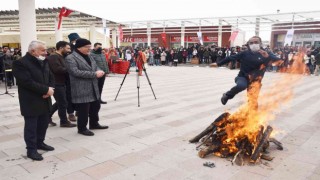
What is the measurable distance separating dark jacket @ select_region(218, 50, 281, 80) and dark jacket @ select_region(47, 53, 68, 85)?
317cm

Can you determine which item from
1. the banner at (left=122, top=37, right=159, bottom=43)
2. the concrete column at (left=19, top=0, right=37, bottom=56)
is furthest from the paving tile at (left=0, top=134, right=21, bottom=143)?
the banner at (left=122, top=37, right=159, bottom=43)

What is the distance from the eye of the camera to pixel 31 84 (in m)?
3.94

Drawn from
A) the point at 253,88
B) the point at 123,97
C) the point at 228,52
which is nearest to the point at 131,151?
the point at 253,88

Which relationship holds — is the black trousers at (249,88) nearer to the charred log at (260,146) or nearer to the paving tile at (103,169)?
the charred log at (260,146)

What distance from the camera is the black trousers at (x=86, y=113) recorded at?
5164 mm

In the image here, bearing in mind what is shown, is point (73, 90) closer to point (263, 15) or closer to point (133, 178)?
point (133, 178)

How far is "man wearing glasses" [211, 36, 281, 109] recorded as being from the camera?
5.39 metres

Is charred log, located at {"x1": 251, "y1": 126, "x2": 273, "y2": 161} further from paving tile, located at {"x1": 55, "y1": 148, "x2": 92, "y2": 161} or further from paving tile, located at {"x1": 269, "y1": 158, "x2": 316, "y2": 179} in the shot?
paving tile, located at {"x1": 55, "y1": 148, "x2": 92, "y2": 161}

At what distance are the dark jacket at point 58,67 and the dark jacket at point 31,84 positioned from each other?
4.21 feet

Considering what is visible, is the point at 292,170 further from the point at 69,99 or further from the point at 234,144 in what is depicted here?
the point at 69,99

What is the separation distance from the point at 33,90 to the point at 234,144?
3.09 meters

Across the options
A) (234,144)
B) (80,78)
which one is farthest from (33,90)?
(234,144)

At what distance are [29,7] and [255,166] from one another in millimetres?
11039

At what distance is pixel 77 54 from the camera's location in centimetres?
500
